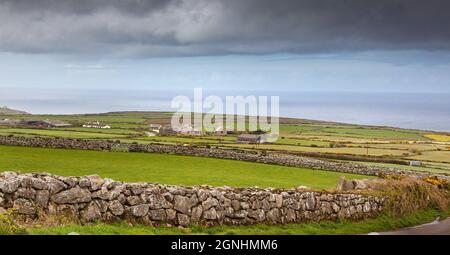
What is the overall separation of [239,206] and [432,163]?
40249mm

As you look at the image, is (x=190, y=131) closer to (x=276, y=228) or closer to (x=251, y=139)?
(x=251, y=139)

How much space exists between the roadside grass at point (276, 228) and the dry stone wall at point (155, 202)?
13.8 inches

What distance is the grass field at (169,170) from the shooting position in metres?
24.4

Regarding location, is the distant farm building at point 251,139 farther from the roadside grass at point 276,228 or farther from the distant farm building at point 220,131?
the roadside grass at point 276,228

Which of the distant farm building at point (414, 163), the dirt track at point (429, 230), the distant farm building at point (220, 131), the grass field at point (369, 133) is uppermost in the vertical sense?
the distant farm building at point (220, 131)

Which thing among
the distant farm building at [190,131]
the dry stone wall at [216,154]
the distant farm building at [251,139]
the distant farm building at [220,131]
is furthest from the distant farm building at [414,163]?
the distant farm building at [220,131]

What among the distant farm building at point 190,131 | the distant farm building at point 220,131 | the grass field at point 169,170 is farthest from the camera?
the distant farm building at point 220,131

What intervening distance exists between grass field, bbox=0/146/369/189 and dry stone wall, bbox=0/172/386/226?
13.6 ft

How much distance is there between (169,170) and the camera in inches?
1088

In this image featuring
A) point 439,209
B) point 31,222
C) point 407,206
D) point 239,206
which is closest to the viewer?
point 31,222

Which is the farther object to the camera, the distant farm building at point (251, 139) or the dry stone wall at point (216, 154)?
the distant farm building at point (251, 139)
